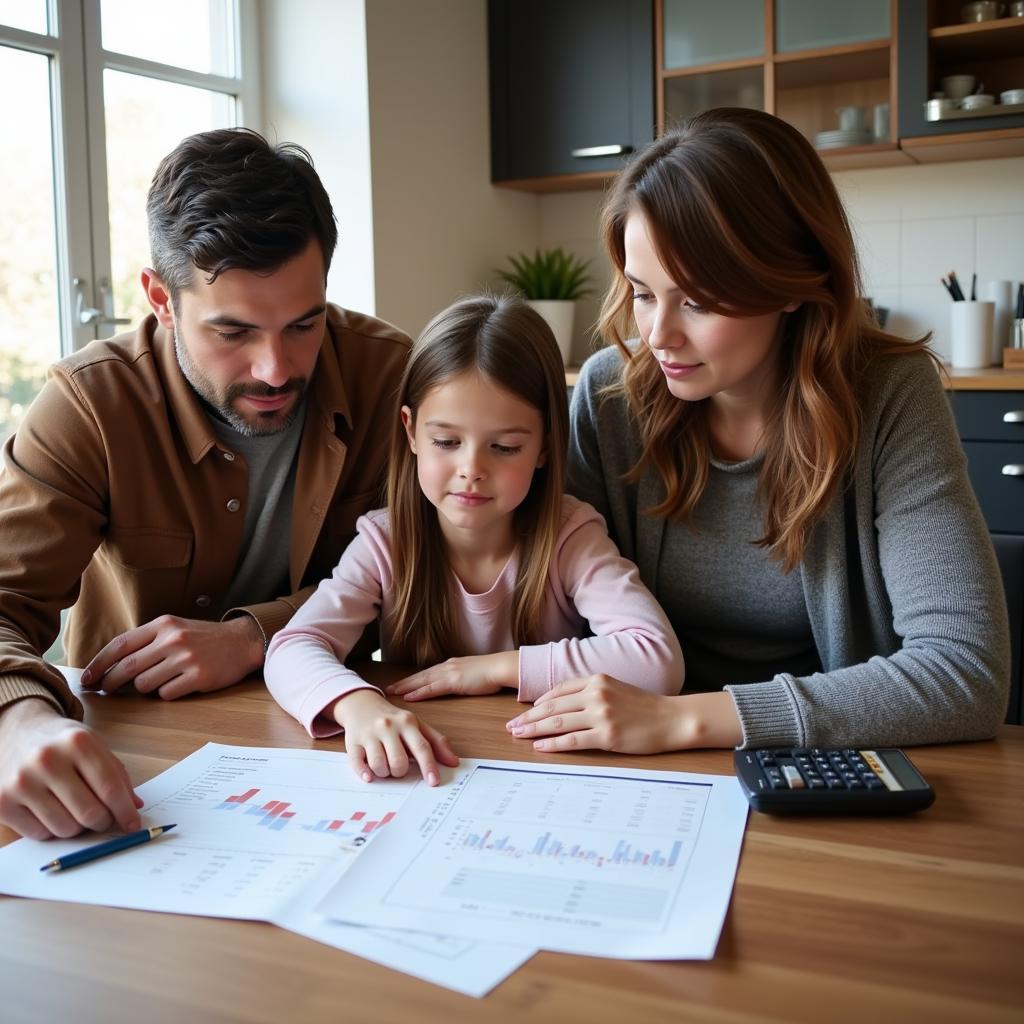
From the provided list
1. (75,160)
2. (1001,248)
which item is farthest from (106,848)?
(1001,248)

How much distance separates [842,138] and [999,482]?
3.59 feet

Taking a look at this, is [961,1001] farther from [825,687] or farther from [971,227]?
[971,227]

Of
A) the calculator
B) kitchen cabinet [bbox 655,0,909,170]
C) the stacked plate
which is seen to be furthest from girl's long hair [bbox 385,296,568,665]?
the stacked plate

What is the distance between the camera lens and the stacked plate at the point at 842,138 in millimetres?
3244

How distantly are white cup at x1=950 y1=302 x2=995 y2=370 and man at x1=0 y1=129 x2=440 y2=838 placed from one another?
2.13m

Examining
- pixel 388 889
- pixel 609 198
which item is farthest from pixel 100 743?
pixel 609 198

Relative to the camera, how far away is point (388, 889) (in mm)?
794

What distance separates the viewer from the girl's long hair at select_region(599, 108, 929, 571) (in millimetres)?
1220

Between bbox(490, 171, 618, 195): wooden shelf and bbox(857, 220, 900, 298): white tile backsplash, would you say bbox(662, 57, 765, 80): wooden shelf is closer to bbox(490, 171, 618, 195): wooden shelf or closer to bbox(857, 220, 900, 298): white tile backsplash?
bbox(490, 171, 618, 195): wooden shelf

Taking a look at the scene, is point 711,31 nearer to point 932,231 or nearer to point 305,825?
point 932,231

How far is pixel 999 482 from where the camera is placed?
2.88 m

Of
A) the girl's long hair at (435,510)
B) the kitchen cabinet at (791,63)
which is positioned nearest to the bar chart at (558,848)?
the girl's long hair at (435,510)

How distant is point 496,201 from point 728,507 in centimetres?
262

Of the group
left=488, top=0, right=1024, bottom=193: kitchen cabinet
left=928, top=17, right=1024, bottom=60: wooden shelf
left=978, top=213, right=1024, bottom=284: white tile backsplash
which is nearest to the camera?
left=928, top=17, right=1024, bottom=60: wooden shelf
